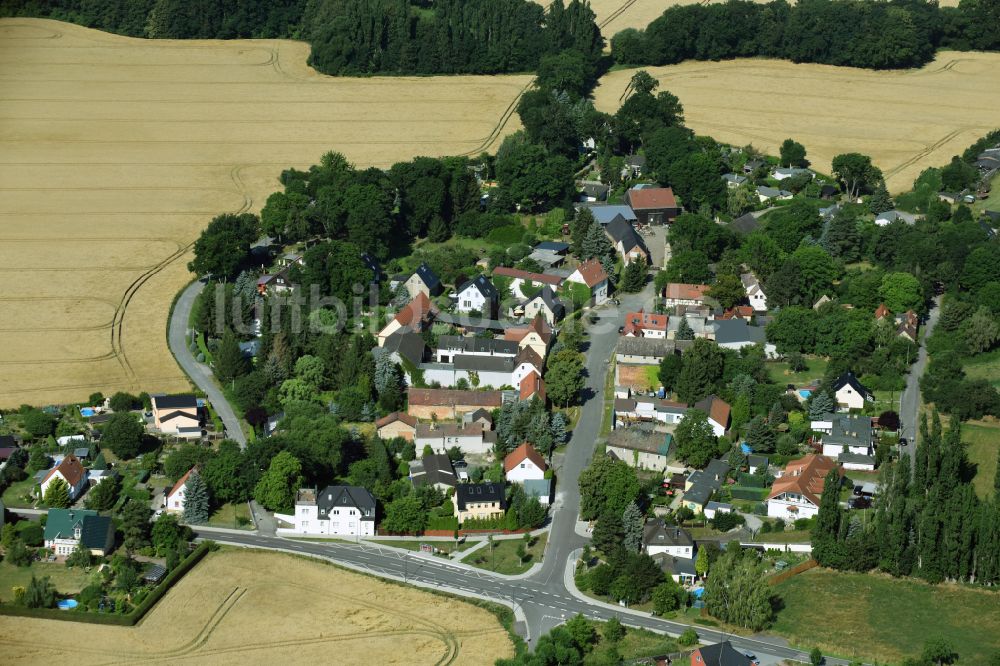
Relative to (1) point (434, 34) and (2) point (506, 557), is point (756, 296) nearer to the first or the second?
(2) point (506, 557)

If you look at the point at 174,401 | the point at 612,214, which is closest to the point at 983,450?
the point at 612,214

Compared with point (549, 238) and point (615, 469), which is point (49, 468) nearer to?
point (615, 469)

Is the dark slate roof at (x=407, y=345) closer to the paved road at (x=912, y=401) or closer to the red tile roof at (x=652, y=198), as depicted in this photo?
the paved road at (x=912, y=401)

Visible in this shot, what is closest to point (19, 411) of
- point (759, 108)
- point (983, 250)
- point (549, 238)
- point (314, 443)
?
point (314, 443)

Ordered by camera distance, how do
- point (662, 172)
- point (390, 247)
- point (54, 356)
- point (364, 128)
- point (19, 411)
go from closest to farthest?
point (19, 411), point (54, 356), point (390, 247), point (662, 172), point (364, 128)

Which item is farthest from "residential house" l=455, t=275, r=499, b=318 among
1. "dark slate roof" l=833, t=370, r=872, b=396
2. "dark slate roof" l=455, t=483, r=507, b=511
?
"dark slate roof" l=833, t=370, r=872, b=396

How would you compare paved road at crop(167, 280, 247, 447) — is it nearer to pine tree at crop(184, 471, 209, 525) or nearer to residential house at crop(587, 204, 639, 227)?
pine tree at crop(184, 471, 209, 525)

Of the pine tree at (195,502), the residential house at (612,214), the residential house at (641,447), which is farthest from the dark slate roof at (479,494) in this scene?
the residential house at (612,214)
